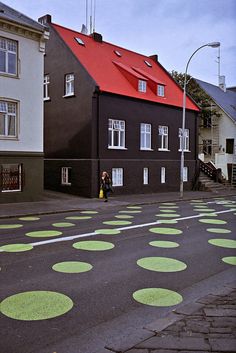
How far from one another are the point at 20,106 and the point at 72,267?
530 inches

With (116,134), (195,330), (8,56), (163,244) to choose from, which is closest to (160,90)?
(116,134)

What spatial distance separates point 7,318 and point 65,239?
4.84 meters

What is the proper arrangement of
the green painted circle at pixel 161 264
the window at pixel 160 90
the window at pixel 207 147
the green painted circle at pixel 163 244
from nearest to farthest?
the green painted circle at pixel 161 264, the green painted circle at pixel 163 244, the window at pixel 160 90, the window at pixel 207 147

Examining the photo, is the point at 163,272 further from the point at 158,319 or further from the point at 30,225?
the point at 30,225

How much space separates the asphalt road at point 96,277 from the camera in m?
4.10

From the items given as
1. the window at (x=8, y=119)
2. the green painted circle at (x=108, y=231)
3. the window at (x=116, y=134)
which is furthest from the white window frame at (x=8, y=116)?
the green painted circle at (x=108, y=231)

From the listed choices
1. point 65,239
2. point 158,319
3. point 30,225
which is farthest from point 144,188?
point 158,319

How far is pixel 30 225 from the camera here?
1174cm

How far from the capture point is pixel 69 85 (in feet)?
78.4

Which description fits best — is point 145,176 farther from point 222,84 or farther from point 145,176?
point 222,84

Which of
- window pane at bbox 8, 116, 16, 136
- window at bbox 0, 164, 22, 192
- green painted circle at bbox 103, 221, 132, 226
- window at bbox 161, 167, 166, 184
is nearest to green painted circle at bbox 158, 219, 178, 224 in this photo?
green painted circle at bbox 103, 221, 132, 226

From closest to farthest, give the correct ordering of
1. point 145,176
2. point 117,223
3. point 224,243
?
1. point 224,243
2. point 117,223
3. point 145,176

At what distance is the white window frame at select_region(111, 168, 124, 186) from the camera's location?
23.2 metres

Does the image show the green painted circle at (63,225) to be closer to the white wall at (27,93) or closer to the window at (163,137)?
the white wall at (27,93)
